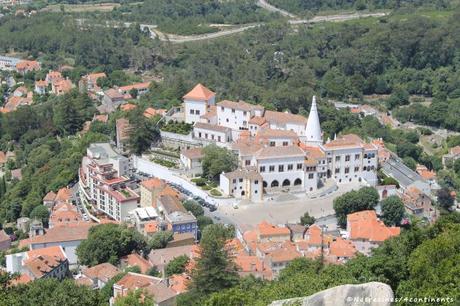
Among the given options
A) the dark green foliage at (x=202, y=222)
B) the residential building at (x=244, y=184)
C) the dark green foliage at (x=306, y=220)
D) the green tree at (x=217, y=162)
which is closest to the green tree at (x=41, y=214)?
the green tree at (x=217, y=162)

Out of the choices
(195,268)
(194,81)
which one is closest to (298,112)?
(194,81)

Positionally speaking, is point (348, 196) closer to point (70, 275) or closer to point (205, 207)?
point (205, 207)

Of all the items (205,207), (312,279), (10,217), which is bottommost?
(10,217)

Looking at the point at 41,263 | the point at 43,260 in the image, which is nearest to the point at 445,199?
the point at 43,260

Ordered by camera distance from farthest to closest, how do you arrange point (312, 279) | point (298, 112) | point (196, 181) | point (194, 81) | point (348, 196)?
point (194, 81)
point (298, 112)
point (196, 181)
point (348, 196)
point (312, 279)

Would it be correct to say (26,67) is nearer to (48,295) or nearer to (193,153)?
(193,153)

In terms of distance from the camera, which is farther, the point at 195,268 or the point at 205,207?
the point at 205,207
